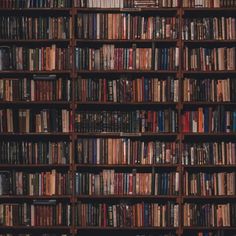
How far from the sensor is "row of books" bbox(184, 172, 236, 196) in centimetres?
449

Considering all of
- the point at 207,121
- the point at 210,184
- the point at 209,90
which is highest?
the point at 209,90

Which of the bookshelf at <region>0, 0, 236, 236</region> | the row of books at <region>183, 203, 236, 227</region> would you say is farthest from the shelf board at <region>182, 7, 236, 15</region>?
the row of books at <region>183, 203, 236, 227</region>

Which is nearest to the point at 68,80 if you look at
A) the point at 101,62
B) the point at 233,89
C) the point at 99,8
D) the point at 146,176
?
the point at 101,62

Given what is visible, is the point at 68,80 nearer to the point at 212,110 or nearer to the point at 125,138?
the point at 125,138

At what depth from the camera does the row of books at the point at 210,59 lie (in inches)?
178

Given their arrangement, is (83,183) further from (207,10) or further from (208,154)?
(207,10)

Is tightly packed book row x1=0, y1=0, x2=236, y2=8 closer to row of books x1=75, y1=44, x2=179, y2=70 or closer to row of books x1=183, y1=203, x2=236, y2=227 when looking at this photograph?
row of books x1=75, y1=44, x2=179, y2=70

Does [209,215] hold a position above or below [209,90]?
below

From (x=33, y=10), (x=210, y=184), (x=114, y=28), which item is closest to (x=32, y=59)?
(x=33, y=10)

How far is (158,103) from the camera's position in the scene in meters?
4.50

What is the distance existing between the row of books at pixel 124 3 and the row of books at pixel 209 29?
214mm

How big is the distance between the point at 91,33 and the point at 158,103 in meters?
0.86

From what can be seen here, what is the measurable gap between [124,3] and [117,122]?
3.46 ft

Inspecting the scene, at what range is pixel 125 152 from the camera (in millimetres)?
4508
